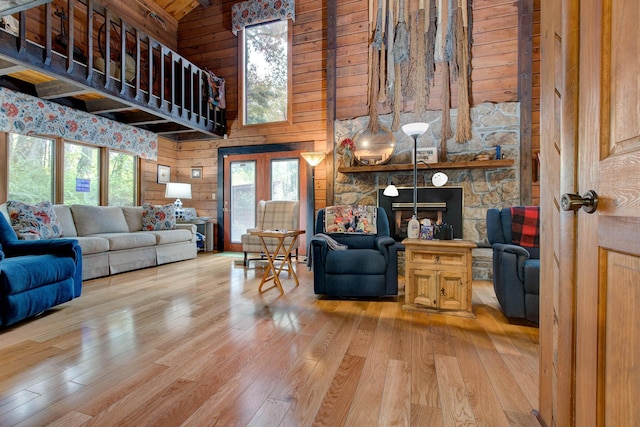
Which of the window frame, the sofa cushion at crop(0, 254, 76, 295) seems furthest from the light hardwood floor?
the window frame

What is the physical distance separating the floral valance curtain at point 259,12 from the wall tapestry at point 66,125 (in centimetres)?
263

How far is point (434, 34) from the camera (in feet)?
13.7

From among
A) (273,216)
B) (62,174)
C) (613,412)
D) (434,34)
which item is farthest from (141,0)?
(613,412)

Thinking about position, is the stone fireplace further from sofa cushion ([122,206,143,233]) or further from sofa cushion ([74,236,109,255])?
sofa cushion ([122,206,143,233])

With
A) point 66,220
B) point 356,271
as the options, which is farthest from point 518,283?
point 66,220

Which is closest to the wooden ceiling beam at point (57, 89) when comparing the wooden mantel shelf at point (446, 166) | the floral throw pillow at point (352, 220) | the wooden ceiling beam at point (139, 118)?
the wooden ceiling beam at point (139, 118)

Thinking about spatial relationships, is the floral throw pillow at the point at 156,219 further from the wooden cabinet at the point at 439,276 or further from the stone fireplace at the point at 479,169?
the wooden cabinet at the point at 439,276

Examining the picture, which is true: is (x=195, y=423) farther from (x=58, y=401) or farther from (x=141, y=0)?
(x=141, y=0)

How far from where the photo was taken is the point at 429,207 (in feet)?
13.8

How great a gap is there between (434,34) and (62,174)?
5.53 meters

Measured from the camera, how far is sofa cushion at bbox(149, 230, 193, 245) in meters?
4.50

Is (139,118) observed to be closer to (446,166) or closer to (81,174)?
(81,174)

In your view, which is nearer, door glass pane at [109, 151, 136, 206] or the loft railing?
the loft railing

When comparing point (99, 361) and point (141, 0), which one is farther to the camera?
point (141, 0)
